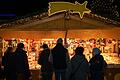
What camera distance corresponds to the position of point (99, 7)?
2708 centimetres

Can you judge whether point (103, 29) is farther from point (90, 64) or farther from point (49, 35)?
point (90, 64)

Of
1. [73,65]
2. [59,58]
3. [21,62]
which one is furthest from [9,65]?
[73,65]

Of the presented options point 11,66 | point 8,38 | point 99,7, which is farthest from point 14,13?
point 11,66

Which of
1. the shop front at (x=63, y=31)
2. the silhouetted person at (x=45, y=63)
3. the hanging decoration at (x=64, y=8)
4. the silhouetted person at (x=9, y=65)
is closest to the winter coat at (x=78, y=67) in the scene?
the silhouetted person at (x=45, y=63)

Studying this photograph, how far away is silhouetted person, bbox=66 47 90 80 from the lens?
13742mm

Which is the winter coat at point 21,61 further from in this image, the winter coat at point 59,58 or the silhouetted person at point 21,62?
the winter coat at point 59,58

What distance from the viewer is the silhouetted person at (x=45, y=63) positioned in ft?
51.4

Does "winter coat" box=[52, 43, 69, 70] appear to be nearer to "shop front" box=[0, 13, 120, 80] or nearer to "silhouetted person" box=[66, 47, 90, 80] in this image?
"silhouetted person" box=[66, 47, 90, 80]

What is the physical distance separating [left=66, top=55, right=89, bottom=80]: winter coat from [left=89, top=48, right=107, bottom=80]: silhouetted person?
1.20 feet

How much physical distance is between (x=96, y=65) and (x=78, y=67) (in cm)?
68

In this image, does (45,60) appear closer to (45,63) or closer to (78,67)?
(45,63)

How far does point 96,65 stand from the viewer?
1412cm

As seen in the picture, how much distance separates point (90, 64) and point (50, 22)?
4368mm

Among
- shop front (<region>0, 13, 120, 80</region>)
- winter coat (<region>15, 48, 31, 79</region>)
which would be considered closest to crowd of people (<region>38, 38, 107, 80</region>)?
winter coat (<region>15, 48, 31, 79</region>)
